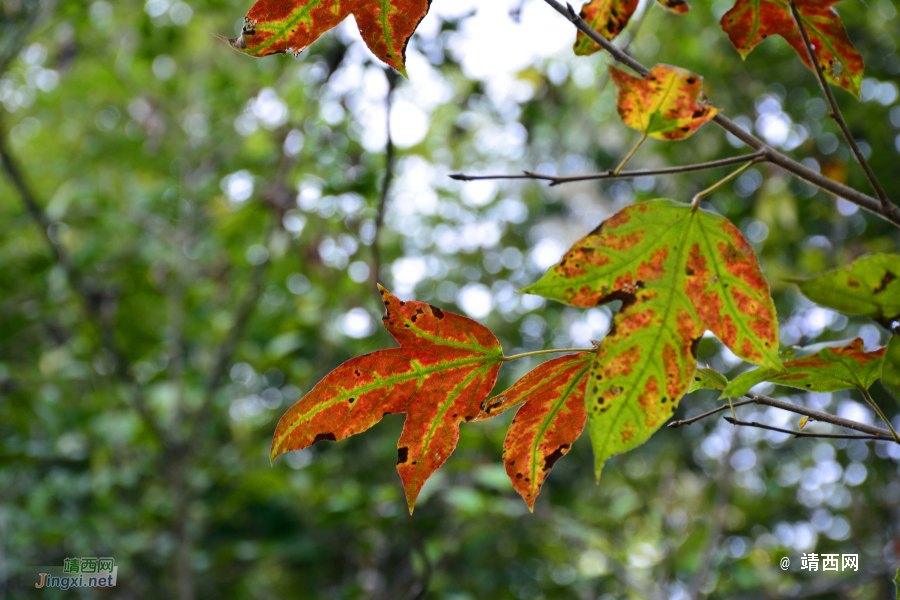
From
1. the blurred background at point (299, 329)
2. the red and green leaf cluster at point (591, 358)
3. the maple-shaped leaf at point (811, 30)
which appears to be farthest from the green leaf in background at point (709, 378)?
the blurred background at point (299, 329)

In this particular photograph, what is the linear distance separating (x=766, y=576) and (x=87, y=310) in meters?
2.03

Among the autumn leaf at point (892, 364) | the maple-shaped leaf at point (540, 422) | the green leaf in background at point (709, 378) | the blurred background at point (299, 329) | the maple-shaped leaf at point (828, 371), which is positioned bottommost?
the blurred background at point (299, 329)

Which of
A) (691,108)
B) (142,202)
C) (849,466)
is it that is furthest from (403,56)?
(849,466)

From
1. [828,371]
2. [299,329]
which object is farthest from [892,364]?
[299,329]

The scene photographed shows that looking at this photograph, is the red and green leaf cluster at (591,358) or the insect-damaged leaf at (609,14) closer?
the red and green leaf cluster at (591,358)

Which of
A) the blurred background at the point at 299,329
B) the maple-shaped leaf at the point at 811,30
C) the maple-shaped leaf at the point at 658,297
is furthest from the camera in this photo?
the blurred background at the point at 299,329

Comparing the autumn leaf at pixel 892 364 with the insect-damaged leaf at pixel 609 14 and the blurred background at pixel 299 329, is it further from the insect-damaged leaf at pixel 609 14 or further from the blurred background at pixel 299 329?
the blurred background at pixel 299 329

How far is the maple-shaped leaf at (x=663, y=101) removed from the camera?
366 millimetres

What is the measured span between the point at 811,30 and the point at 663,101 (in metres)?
0.22

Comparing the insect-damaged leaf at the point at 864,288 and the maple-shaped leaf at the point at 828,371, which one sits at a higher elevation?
the insect-damaged leaf at the point at 864,288

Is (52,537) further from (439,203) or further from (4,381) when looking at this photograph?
(439,203)

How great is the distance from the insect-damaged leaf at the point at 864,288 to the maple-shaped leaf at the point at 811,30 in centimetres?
19

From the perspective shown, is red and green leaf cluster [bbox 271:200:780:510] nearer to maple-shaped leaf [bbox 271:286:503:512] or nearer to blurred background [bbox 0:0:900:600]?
maple-shaped leaf [bbox 271:286:503:512]

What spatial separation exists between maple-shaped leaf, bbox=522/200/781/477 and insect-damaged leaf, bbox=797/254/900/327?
4 cm
